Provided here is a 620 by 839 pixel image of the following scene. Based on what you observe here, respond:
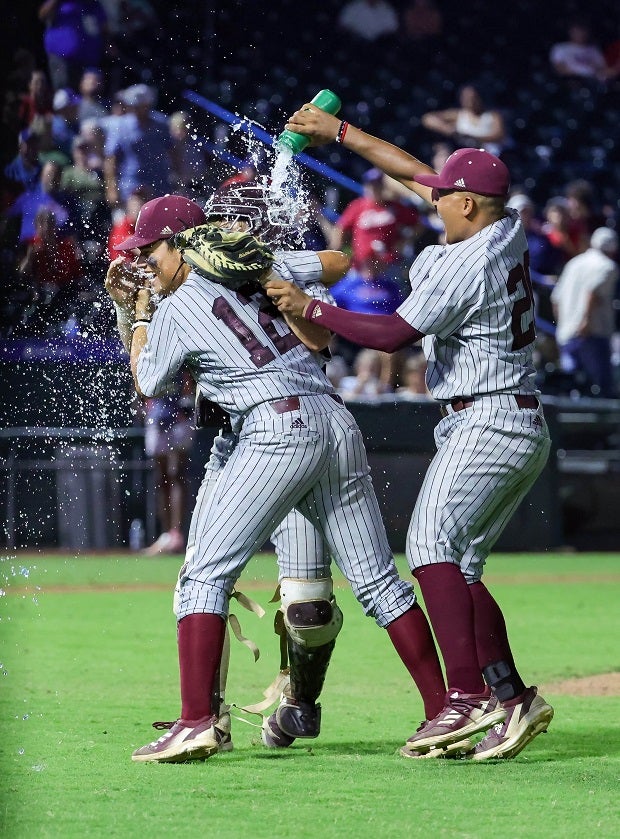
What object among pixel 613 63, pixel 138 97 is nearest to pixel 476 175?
pixel 138 97

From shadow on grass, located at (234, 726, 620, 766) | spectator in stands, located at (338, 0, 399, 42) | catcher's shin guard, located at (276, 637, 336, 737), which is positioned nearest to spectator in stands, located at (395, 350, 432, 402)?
spectator in stands, located at (338, 0, 399, 42)

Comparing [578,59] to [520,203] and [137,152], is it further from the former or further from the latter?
[137,152]

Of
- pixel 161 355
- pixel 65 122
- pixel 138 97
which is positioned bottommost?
pixel 161 355

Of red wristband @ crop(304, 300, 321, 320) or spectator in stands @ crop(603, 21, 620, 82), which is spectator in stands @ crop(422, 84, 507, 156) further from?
red wristband @ crop(304, 300, 321, 320)

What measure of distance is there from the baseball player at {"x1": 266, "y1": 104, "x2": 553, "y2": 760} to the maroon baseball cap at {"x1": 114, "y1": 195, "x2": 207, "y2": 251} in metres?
0.48

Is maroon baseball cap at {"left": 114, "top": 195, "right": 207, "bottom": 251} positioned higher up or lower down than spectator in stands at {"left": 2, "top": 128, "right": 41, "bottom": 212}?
lower down

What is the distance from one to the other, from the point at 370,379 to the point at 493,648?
25.1 feet

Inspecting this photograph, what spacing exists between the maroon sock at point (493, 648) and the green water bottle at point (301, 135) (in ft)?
5.27

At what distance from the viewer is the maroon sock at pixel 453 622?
13.5 feet

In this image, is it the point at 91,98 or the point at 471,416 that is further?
the point at 91,98

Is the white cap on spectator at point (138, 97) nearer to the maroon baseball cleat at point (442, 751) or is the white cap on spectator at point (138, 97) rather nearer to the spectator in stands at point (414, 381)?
the spectator in stands at point (414, 381)

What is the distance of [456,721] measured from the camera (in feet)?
13.3

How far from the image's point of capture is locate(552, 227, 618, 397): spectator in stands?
1288cm

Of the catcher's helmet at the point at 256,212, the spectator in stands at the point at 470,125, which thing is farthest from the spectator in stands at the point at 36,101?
the spectator in stands at the point at 470,125
